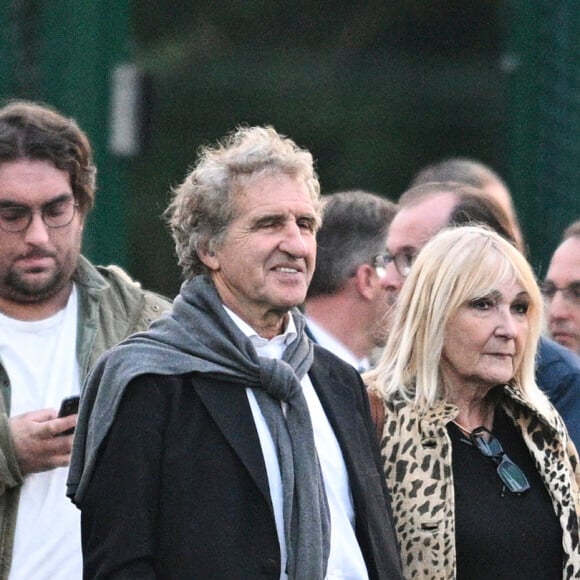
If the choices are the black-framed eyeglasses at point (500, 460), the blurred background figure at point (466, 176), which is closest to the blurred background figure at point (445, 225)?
the black-framed eyeglasses at point (500, 460)

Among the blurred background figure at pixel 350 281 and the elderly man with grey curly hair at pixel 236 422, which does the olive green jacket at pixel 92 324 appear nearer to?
the elderly man with grey curly hair at pixel 236 422

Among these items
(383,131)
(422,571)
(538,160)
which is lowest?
(422,571)

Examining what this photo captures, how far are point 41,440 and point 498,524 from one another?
3.60 ft

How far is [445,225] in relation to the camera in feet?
18.5

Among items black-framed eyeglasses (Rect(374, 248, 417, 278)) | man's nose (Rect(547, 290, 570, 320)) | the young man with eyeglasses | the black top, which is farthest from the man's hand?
man's nose (Rect(547, 290, 570, 320))

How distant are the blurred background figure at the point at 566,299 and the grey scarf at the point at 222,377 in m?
1.92

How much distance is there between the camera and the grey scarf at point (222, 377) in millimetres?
4484

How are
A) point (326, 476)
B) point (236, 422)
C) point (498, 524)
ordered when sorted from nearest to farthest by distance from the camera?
point (236, 422) < point (326, 476) < point (498, 524)

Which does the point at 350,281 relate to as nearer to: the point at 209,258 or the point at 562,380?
the point at 562,380

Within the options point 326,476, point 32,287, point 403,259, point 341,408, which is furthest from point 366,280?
point 326,476

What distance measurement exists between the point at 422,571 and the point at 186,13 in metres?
13.5

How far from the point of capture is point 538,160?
8.53 m

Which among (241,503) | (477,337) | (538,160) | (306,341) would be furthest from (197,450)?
(538,160)

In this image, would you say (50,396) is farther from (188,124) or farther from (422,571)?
(188,124)
